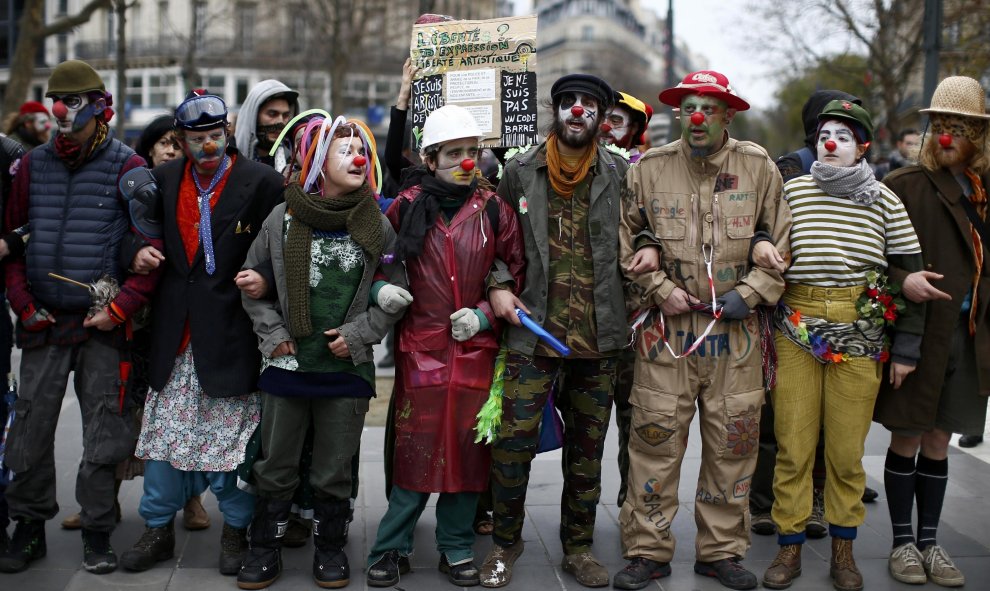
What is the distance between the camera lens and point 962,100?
4.57 metres

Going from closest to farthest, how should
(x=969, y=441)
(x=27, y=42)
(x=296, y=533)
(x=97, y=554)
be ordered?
(x=97, y=554) → (x=296, y=533) → (x=969, y=441) → (x=27, y=42)

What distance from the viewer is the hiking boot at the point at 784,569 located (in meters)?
4.50

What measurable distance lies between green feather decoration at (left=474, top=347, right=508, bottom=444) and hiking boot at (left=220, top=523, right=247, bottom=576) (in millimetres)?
1245

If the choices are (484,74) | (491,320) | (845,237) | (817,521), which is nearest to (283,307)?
(491,320)

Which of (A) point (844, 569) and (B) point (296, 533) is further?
(B) point (296, 533)

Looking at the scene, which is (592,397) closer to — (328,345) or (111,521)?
(328,345)

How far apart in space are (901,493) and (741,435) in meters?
0.92

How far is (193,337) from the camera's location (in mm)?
4469

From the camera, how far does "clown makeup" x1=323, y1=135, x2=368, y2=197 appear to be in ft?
14.3

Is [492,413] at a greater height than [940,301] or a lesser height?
lesser

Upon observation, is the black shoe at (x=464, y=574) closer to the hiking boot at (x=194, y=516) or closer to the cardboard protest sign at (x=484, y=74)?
the hiking boot at (x=194, y=516)

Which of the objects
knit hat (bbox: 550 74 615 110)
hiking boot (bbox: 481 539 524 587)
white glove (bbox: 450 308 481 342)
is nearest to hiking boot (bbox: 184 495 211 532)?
hiking boot (bbox: 481 539 524 587)

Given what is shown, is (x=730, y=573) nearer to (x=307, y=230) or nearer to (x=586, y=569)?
(x=586, y=569)

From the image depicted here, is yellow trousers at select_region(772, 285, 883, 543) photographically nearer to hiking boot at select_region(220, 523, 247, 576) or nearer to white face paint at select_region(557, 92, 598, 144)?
white face paint at select_region(557, 92, 598, 144)
